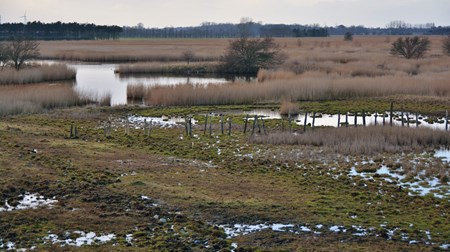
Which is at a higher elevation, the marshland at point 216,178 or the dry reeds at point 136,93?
the dry reeds at point 136,93

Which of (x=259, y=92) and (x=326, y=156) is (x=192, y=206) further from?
(x=259, y=92)

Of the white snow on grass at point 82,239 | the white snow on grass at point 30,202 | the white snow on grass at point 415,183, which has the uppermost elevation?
the white snow on grass at point 415,183

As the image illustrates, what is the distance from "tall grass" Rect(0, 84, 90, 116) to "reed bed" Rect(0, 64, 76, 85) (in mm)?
9028

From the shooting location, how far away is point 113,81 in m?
50.1

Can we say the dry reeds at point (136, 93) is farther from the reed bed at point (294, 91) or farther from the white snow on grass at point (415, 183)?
the white snow on grass at point (415, 183)

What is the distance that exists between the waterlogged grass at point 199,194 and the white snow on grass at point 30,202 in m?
0.24

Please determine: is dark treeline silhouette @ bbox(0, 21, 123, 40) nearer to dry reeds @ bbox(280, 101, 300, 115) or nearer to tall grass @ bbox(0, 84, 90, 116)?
tall grass @ bbox(0, 84, 90, 116)

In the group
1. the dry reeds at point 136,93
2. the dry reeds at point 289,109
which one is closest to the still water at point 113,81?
the dry reeds at point 136,93

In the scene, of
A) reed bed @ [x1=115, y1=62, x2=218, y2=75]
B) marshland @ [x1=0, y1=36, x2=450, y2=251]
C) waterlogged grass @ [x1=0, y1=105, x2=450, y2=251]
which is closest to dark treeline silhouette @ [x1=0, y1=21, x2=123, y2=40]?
reed bed @ [x1=115, y1=62, x2=218, y2=75]

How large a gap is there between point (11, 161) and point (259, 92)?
2241 centimetres

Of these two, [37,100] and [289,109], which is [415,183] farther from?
[37,100]

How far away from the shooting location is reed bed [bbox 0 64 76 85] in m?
43.8

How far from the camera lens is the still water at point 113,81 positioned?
39.3 metres

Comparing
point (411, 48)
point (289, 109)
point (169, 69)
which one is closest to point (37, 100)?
point (289, 109)
